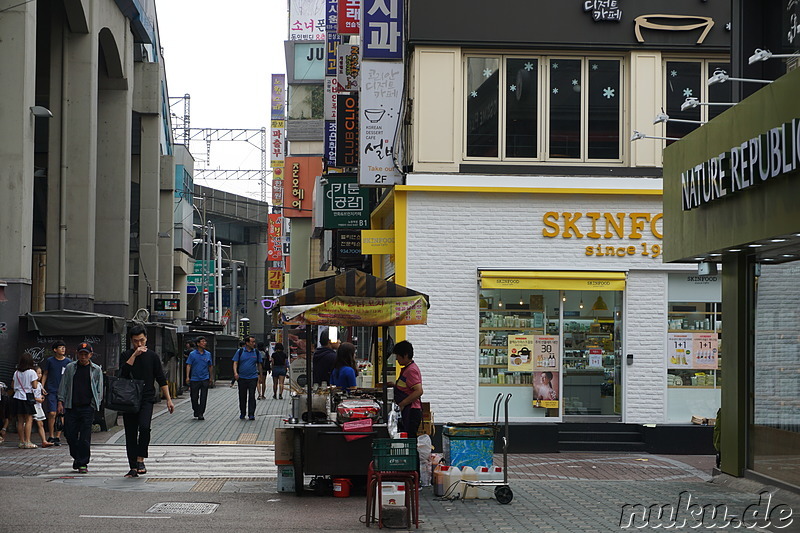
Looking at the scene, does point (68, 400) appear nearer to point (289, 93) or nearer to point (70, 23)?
point (70, 23)

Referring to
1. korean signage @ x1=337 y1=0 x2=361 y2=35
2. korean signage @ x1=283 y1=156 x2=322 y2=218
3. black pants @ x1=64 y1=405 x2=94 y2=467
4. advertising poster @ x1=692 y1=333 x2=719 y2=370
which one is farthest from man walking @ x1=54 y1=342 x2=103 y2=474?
korean signage @ x1=283 y1=156 x2=322 y2=218

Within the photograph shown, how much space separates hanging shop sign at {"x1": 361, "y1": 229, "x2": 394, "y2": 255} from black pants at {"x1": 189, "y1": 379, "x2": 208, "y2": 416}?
21.2 feet

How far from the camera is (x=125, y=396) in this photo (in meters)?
14.6

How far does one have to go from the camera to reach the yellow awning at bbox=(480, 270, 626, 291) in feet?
65.3

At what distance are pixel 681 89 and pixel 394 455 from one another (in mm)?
11574

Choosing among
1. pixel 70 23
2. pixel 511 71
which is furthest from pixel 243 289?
pixel 511 71

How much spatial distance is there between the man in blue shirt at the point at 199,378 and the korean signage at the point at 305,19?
48179 millimetres

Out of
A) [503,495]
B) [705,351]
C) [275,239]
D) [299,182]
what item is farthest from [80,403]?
[275,239]

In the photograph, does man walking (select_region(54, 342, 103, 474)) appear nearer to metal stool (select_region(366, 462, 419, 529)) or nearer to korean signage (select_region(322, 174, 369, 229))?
metal stool (select_region(366, 462, 419, 529))

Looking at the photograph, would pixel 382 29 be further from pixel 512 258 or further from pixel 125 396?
pixel 125 396

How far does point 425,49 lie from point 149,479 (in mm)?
9202

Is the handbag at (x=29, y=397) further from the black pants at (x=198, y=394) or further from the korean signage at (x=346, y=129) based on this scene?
the korean signage at (x=346, y=129)

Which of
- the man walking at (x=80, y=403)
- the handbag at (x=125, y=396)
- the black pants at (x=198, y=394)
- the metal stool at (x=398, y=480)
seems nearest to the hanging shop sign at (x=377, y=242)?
the black pants at (x=198, y=394)

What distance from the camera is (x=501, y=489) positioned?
13.0 meters
